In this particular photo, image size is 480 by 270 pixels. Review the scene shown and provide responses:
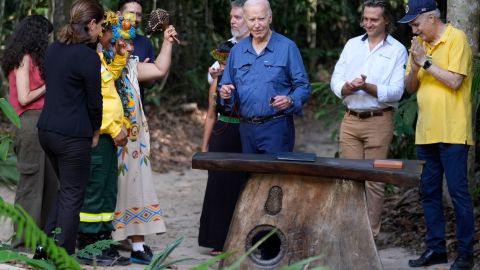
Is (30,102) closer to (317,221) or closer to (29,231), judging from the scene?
(317,221)

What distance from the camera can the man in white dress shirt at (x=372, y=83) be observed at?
714 centimetres

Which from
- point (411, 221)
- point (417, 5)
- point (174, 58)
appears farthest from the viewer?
point (174, 58)

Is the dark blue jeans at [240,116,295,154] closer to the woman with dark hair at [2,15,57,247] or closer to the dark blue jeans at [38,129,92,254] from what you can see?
the dark blue jeans at [38,129,92,254]

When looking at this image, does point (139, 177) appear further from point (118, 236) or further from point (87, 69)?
point (87, 69)

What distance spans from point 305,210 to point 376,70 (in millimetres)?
1676

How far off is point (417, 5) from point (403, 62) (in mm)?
588

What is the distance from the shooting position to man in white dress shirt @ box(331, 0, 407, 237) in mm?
7145

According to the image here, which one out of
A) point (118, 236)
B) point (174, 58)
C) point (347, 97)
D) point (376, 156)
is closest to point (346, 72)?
point (347, 97)

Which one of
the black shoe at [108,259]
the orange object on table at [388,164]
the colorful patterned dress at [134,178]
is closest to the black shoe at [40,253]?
the black shoe at [108,259]

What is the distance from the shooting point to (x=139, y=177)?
716 cm

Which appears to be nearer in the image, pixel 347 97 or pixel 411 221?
pixel 347 97

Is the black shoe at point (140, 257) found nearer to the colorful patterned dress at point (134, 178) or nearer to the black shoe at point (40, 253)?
the colorful patterned dress at point (134, 178)

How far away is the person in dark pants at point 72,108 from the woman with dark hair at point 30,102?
0.86 m

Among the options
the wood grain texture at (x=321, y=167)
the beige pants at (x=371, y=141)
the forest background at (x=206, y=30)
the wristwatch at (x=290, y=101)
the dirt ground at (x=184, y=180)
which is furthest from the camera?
the forest background at (x=206, y=30)
